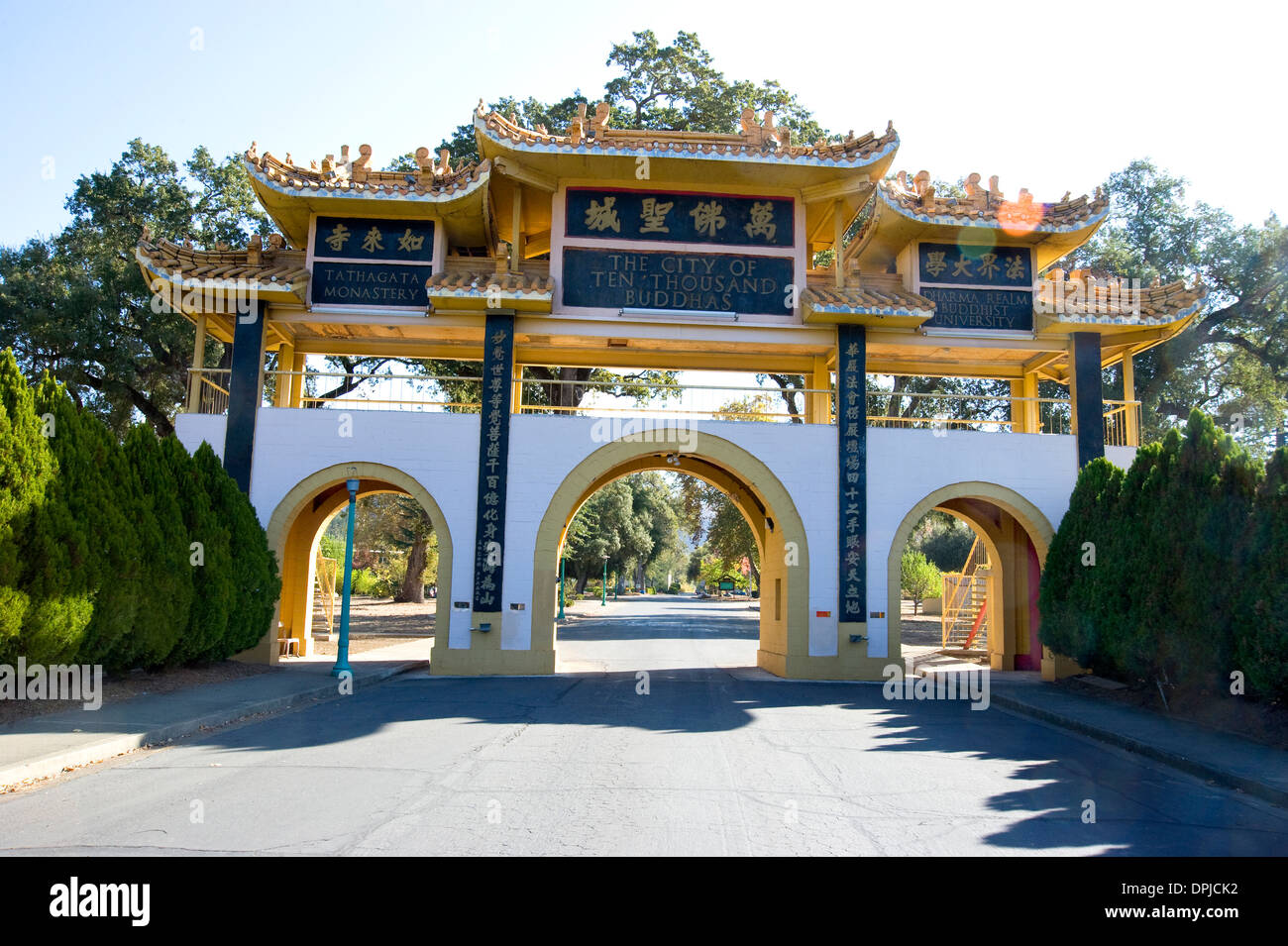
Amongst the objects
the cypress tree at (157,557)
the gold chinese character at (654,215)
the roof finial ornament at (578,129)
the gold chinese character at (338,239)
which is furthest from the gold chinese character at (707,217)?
the cypress tree at (157,557)

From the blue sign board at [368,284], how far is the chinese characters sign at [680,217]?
2.88 meters

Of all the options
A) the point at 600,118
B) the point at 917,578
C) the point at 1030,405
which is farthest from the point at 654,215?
the point at 917,578

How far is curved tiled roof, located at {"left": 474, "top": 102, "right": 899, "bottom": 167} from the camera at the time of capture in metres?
14.8

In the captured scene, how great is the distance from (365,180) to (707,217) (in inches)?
235

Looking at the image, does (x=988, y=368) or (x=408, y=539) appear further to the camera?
(x=408, y=539)

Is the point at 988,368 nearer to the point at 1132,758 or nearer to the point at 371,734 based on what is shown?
the point at 1132,758

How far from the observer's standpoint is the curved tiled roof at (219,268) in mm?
15102

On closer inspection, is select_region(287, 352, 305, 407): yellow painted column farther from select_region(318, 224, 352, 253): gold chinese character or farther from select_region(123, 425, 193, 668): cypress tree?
select_region(123, 425, 193, 668): cypress tree

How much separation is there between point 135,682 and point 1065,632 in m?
12.8

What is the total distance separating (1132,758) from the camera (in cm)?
845

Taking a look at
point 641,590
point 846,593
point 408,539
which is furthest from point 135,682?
point 641,590

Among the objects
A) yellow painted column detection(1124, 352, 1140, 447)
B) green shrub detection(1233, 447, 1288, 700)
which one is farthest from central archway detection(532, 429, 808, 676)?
green shrub detection(1233, 447, 1288, 700)

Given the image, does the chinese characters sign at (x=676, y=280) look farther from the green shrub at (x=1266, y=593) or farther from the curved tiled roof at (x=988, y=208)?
the green shrub at (x=1266, y=593)

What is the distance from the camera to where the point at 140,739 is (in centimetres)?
824
